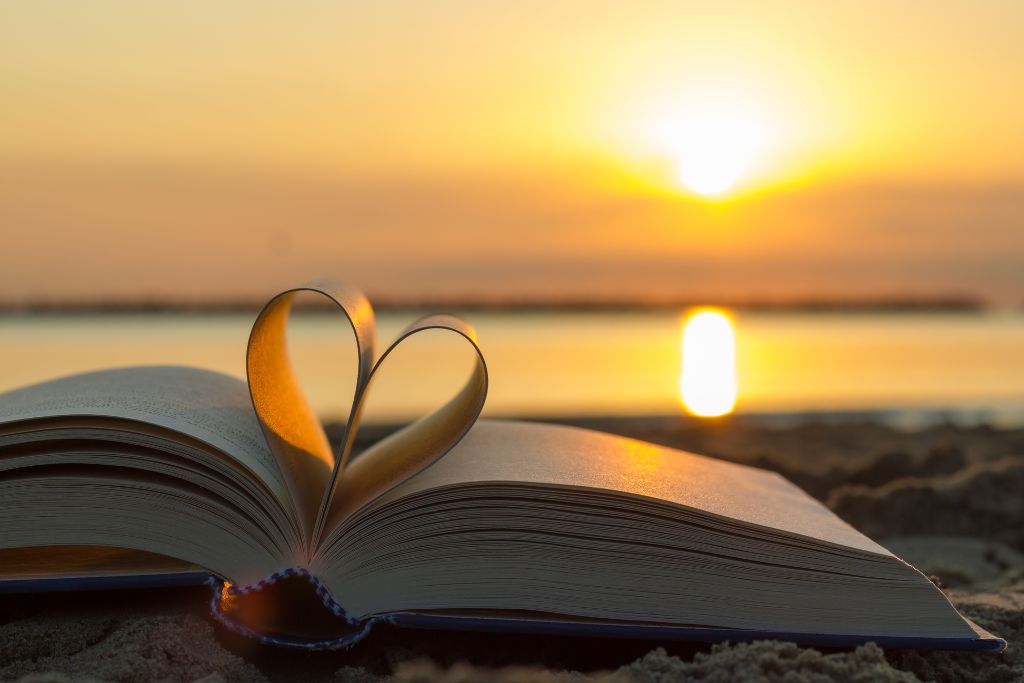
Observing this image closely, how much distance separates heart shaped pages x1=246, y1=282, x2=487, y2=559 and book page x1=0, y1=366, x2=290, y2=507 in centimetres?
7

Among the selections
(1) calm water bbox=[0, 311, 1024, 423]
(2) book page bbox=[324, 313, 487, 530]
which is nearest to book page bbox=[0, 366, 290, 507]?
(2) book page bbox=[324, 313, 487, 530]

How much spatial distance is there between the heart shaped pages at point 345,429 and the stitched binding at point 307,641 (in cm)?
7

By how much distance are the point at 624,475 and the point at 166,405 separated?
1126 mm

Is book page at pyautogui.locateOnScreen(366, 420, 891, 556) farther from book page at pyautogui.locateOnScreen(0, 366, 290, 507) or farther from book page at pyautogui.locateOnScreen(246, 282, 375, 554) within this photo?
book page at pyautogui.locateOnScreen(0, 366, 290, 507)

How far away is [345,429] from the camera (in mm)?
2297

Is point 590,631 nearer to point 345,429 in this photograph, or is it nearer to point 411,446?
point 411,446

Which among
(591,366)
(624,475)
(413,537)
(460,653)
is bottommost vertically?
(460,653)

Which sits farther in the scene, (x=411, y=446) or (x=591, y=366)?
(x=591, y=366)

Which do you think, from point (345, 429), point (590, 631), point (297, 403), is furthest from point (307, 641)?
Answer: point (297, 403)

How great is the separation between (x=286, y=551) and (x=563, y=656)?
697 mm

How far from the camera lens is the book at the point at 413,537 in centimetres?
208

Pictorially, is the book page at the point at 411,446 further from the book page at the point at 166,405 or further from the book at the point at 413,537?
the book page at the point at 166,405

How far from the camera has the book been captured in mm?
2078

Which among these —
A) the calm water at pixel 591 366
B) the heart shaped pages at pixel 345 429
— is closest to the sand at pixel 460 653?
the heart shaped pages at pixel 345 429
